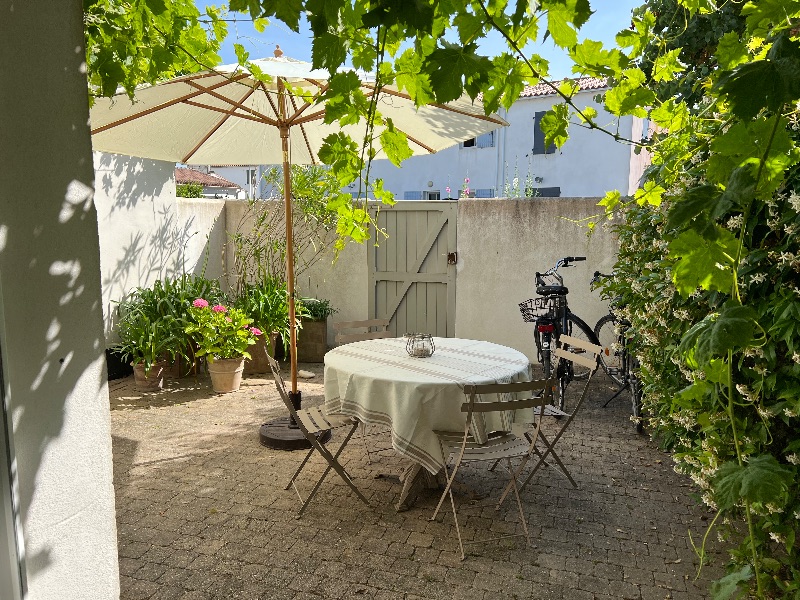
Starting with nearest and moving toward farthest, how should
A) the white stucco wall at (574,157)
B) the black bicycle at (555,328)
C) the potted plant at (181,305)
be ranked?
the black bicycle at (555,328)
the potted plant at (181,305)
the white stucco wall at (574,157)

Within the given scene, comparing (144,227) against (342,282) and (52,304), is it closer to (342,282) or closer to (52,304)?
(342,282)

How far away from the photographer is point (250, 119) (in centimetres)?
480

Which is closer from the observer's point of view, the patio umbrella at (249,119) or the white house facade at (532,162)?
the patio umbrella at (249,119)

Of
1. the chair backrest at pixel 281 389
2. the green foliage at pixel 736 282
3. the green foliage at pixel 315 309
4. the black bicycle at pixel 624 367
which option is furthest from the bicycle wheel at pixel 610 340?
the chair backrest at pixel 281 389

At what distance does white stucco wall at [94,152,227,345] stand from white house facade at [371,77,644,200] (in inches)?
368

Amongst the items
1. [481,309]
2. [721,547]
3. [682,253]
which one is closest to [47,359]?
[682,253]

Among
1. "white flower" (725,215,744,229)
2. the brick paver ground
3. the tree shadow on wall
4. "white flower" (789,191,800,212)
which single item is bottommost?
the brick paver ground

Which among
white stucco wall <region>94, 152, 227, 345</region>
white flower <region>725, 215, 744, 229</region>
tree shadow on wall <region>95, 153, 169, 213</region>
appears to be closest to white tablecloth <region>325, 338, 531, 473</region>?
white flower <region>725, 215, 744, 229</region>

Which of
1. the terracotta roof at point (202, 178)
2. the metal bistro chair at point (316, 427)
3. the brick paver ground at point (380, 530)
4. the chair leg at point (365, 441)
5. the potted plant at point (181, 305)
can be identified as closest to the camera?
the brick paver ground at point (380, 530)

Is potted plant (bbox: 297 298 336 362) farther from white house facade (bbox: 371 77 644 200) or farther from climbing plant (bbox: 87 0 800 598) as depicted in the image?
white house facade (bbox: 371 77 644 200)

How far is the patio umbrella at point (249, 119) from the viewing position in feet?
13.2

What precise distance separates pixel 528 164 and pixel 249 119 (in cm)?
1432

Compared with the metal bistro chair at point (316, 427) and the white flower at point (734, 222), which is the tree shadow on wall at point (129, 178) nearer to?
the metal bistro chair at point (316, 427)

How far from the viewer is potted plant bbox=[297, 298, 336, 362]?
25.5ft
